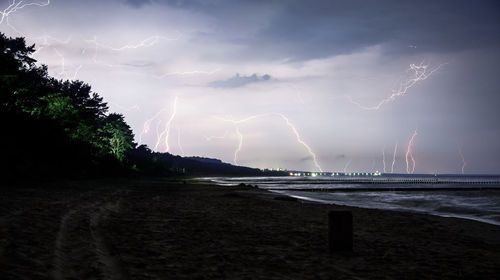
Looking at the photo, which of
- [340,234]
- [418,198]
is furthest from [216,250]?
[418,198]

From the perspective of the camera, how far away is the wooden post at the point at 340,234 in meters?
6.60

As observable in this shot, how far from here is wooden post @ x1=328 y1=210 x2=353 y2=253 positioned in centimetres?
660

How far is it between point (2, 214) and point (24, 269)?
577 cm

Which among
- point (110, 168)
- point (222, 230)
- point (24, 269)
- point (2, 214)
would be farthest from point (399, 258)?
point (110, 168)

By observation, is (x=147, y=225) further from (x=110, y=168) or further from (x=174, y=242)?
(x=110, y=168)

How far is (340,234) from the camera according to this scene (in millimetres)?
6582

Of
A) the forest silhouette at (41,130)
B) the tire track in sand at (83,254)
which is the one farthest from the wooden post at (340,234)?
the forest silhouette at (41,130)

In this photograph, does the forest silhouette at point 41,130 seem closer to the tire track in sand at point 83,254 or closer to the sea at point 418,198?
the tire track in sand at point 83,254

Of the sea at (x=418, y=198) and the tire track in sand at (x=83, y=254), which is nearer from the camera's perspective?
the tire track in sand at (x=83, y=254)

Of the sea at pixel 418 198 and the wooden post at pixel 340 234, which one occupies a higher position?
the wooden post at pixel 340 234

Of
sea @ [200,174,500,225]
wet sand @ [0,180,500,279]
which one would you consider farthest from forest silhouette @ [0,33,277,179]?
sea @ [200,174,500,225]

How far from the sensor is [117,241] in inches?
270

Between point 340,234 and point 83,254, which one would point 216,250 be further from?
point 340,234

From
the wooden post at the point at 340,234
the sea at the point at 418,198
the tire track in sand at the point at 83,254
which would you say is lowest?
the sea at the point at 418,198
